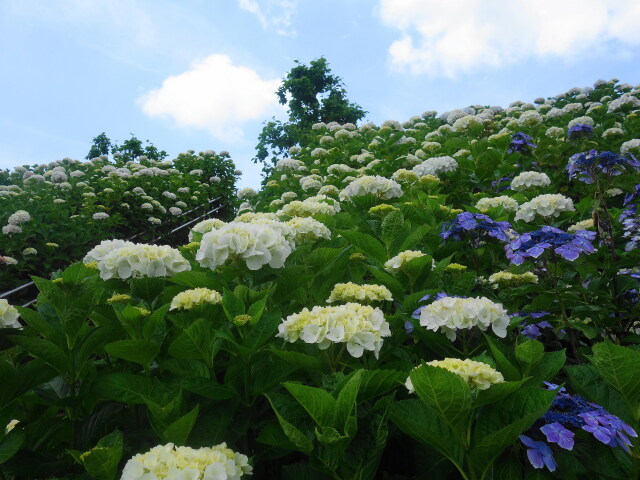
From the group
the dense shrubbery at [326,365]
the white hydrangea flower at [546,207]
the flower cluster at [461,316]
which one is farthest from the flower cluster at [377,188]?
the flower cluster at [461,316]

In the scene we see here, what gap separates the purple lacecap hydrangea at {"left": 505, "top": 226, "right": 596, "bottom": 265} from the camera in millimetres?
2049

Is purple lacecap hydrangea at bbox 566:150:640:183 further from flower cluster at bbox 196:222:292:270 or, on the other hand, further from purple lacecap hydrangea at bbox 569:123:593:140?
flower cluster at bbox 196:222:292:270

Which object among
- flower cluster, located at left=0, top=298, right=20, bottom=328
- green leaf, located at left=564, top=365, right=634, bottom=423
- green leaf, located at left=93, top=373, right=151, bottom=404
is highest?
flower cluster, located at left=0, top=298, right=20, bottom=328

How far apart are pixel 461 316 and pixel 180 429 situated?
2.97 ft

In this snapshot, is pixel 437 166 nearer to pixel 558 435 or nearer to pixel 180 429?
pixel 558 435

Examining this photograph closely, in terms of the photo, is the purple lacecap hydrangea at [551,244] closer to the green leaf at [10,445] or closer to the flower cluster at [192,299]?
the flower cluster at [192,299]

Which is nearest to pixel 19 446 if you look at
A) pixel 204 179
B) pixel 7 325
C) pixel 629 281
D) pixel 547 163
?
pixel 7 325

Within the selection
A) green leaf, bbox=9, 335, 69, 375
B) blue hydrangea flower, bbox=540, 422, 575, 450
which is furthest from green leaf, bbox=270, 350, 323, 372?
green leaf, bbox=9, 335, 69, 375

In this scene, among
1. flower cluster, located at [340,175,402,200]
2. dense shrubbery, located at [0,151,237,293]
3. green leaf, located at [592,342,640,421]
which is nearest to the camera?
green leaf, located at [592,342,640,421]

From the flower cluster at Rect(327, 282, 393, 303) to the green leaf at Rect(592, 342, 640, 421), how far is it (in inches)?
29.3

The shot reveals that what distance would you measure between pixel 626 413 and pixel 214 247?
4.71ft

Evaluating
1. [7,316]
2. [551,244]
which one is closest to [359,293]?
[551,244]

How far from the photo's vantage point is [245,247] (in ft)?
6.10

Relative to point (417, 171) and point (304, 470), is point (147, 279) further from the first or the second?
point (417, 171)
